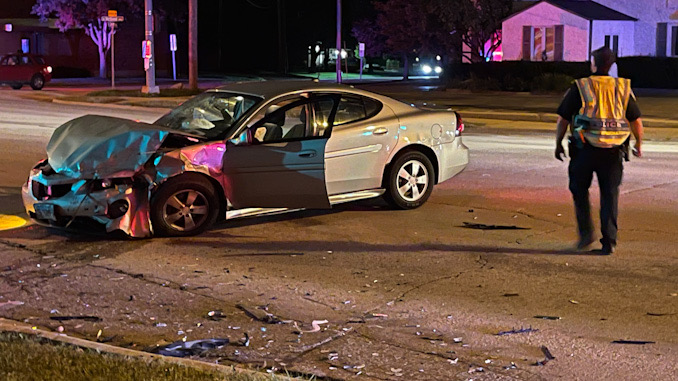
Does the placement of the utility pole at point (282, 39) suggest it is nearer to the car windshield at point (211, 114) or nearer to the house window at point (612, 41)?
the house window at point (612, 41)

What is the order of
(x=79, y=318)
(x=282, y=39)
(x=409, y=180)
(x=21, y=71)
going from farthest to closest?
(x=282, y=39), (x=21, y=71), (x=409, y=180), (x=79, y=318)

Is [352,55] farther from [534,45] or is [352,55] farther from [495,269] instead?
[495,269]

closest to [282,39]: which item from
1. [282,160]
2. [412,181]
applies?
[412,181]

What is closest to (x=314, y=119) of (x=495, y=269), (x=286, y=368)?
(x=495, y=269)

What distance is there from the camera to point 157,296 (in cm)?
729

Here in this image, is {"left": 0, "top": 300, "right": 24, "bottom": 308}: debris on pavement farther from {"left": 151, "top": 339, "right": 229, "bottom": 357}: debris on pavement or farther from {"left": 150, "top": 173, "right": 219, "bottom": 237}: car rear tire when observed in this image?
{"left": 150, "top": 173, "right": 219, "bottom": 237}: car rear tire

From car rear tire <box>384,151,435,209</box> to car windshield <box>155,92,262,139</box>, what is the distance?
5.72 feet

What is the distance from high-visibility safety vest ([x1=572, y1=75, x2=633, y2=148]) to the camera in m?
8.42

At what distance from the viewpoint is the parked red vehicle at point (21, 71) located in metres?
41.4

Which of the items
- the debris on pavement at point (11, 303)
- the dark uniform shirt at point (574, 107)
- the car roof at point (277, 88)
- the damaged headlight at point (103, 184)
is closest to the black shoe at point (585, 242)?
the dark uniform shirt at point (574, 107)

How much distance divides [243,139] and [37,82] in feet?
113

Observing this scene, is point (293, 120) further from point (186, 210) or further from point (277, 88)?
point (186, 210)

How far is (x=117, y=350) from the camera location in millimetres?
5703

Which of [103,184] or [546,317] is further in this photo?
[103,184]
